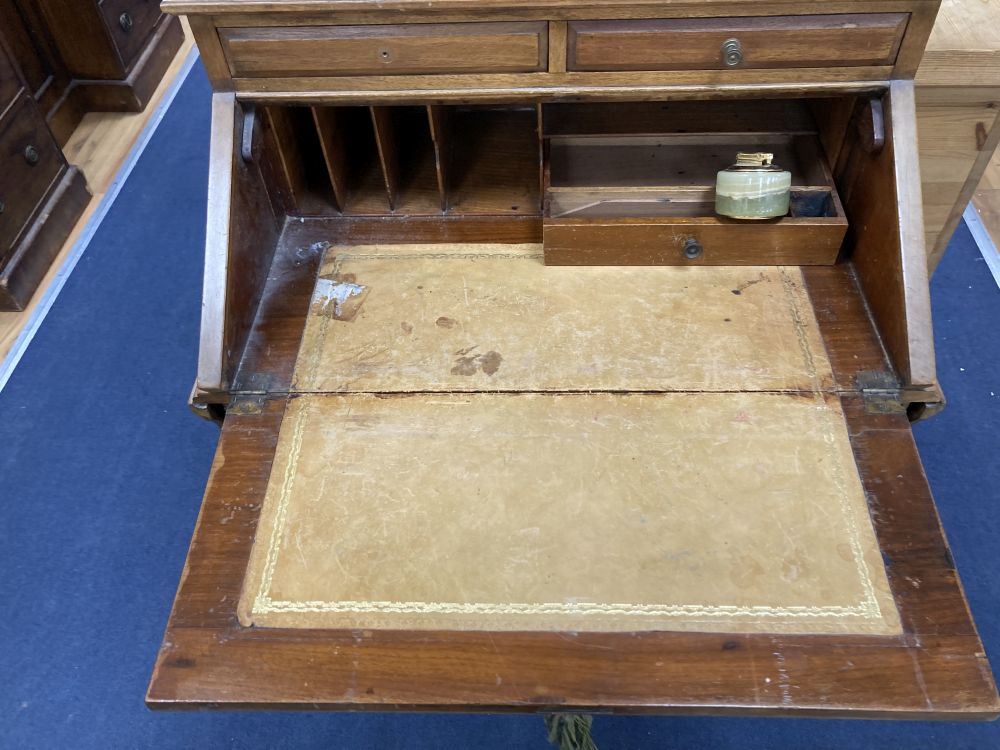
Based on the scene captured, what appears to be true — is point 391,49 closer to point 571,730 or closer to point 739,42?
point 739,42

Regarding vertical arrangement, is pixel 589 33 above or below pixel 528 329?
above

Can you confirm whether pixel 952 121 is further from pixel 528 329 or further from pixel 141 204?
pixel 141 204

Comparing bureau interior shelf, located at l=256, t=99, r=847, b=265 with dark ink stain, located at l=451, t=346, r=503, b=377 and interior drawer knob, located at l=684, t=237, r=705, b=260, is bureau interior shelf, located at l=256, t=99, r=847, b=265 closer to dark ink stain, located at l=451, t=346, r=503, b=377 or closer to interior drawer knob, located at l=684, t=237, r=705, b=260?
interior drawer knob, located at l=684, t=237, r=705, b=260

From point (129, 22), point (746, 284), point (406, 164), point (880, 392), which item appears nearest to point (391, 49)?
point (406, 164)

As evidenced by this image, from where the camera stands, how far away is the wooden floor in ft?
7.43

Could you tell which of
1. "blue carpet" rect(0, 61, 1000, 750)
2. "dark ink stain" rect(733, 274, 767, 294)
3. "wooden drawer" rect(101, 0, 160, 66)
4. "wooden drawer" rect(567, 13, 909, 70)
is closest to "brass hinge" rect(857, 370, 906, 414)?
"dark ink stain" rect(733, 274, 767, 294)

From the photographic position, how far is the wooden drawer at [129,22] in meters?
2.58

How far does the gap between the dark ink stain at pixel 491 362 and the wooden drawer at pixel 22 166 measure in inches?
64.8

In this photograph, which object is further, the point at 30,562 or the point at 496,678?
the point at 30,562

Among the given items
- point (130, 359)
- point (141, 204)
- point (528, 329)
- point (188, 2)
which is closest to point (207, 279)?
point (188, 2)

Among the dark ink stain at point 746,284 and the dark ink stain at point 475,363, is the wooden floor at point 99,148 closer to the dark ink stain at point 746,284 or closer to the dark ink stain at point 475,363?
the dark ink stain at point 475,363

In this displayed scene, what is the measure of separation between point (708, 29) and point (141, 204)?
1956 mm

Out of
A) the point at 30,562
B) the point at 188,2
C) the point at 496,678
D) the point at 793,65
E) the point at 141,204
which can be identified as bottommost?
the point at 30,562

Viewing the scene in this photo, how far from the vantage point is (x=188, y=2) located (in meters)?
1.03
